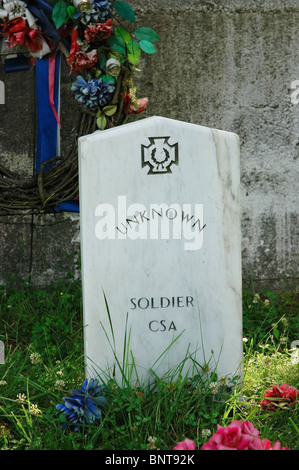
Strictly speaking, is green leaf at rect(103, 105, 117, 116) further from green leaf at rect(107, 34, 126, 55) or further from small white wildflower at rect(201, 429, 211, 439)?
small white wildflower at rect(201, 429, 211, 439)

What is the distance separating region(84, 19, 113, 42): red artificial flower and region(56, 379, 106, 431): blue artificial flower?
1562 millimetres

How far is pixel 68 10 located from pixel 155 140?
40.2 inches

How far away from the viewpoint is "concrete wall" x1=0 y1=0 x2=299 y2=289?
10.4ft

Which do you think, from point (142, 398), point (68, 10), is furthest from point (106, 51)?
point (142, 398)

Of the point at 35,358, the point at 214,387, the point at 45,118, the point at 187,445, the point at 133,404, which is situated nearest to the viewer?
the point at 187,445

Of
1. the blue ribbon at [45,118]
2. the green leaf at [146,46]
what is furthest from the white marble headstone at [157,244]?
the blue ribbon at [45,118]

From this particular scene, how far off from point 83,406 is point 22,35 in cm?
173

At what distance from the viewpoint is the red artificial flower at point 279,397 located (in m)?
1.89

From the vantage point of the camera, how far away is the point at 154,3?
315 centimetres

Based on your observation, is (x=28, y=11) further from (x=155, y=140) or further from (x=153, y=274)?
→ (x=153, y=274)

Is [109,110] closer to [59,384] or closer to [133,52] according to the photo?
[133,52]

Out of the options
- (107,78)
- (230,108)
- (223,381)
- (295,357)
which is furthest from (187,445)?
(230,108)

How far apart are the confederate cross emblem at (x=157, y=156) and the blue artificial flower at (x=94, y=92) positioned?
731 millimetres

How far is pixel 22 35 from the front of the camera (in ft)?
8.61
